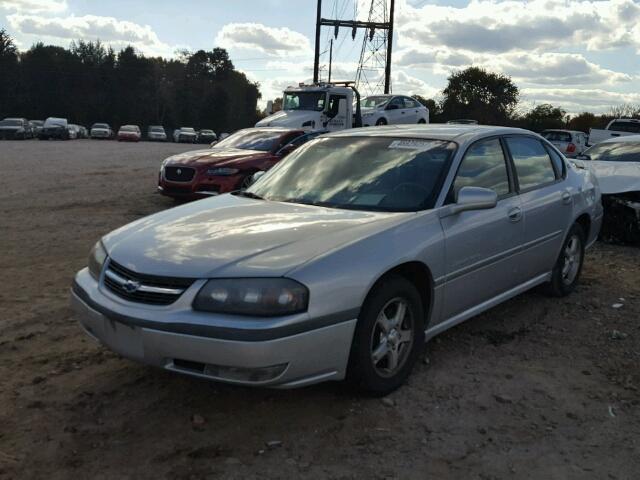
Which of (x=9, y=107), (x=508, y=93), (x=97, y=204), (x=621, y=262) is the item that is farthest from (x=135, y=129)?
(x=621, y=262)

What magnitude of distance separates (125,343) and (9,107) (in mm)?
76123

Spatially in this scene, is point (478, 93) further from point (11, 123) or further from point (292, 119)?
point (292, 119)

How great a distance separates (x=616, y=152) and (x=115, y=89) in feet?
250

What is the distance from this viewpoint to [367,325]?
11.1 feet

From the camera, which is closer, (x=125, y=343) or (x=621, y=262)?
(x=125, y=343)

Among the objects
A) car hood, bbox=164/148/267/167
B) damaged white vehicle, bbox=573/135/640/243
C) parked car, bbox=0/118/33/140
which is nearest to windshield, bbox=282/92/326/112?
car hood, bbox=164/148/267/167

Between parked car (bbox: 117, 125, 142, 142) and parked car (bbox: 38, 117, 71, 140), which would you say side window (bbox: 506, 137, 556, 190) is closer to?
parked car (bbox: 38, 117, 71, 140)

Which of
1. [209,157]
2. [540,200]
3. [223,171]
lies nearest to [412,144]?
[540,200]

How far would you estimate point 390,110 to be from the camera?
22484 mm

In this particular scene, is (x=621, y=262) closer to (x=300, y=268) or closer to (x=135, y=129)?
(x=300, y=268)

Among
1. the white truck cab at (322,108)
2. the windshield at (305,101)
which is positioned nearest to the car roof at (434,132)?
the white truck cab at (322,108)

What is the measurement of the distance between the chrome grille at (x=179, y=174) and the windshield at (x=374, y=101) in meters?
13.1

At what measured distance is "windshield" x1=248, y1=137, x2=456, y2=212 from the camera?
412cm

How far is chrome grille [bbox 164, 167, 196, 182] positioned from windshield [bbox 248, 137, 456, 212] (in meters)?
5.72
